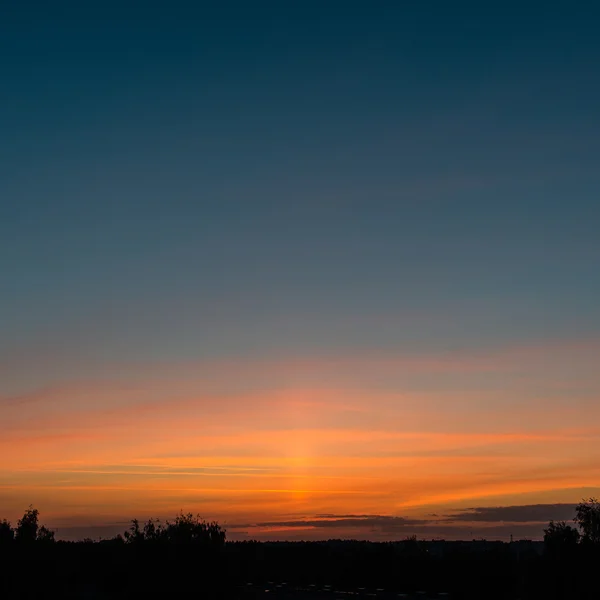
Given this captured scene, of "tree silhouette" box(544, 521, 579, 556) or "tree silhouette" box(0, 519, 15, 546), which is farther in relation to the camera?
"tree silhouette" box(0, 519, 15, 546)

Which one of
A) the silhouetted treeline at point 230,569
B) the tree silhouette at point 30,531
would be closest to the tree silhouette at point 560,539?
the silhouetted treeline at point 230,569

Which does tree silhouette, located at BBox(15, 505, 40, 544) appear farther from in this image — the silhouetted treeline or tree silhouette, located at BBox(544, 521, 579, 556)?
tree silhouette, located at BBox(544, 521, 579, 556)

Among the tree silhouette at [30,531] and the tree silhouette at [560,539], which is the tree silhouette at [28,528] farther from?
the tree silhouette at [560,539]

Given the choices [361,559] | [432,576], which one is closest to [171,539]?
[432,576]

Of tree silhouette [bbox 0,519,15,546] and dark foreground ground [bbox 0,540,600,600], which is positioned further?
tree silhouette [bbox 0,519,15,546]

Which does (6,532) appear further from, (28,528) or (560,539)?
(560,539)

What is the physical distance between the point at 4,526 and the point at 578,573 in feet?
178

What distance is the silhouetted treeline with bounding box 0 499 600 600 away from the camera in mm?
42125

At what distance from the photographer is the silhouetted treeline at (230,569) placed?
42125 mm

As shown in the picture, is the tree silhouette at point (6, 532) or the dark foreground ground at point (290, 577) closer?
the dark foreground ground at point (290, 577)

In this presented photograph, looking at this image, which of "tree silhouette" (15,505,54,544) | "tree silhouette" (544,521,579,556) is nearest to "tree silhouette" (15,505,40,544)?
"tree silhouette" (15,505,54,544)

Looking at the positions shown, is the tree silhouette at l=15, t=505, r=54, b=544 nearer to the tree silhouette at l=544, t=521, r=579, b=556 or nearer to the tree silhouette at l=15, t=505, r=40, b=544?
the tree silhouette at l=15, t=505, r=40, b=544

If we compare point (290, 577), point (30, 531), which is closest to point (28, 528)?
point (30, 531)

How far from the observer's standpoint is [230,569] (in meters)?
47.1
